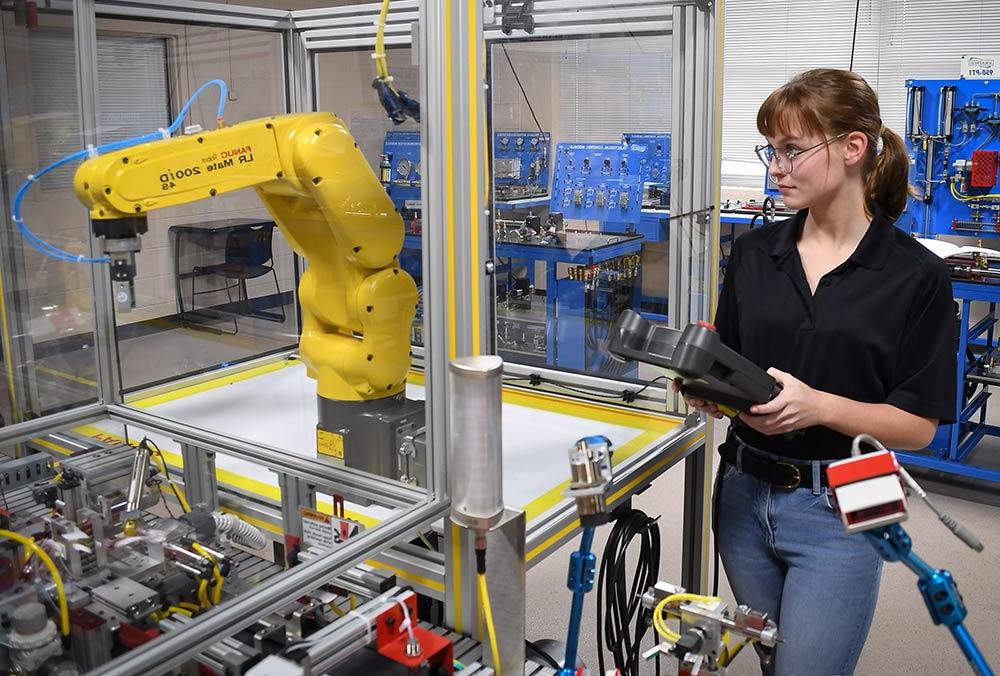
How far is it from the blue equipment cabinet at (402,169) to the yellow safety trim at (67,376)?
0.82 metres

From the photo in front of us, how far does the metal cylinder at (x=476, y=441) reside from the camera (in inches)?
48.6

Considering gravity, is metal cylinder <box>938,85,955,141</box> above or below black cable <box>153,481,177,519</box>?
above

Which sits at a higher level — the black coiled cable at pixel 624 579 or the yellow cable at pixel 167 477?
the yellow cable at pixel 167 477

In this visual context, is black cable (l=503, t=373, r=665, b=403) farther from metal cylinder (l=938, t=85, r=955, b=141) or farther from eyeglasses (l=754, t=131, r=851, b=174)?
metal cylinder (l=938, t=85, r=955, b=141)

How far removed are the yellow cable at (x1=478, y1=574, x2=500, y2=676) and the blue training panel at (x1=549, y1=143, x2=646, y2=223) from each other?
3.38 feet

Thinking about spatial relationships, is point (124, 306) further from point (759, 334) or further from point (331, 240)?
point (759, 334)

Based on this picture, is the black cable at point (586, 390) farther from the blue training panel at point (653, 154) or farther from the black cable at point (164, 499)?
the black cable at point (164, 499)

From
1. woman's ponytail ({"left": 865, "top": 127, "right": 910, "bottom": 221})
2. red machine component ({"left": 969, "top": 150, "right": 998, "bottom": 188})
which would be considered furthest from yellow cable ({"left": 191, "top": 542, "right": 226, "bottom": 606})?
red machine component ({"left": 969, "top": 150, "right": 998, "bottom": 188})

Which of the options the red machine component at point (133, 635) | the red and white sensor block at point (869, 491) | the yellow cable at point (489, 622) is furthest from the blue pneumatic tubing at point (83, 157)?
the red and white sensor block at point (869, 491)

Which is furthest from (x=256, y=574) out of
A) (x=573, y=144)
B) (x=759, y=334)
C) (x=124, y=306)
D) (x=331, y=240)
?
(x=573, y=144)

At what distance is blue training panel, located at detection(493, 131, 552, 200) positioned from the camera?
1.56 m

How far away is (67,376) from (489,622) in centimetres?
107

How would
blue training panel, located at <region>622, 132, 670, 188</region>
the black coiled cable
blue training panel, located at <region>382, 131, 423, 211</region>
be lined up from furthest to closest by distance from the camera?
blue training panel, located at <region>622, 132, 670, 188</region>
the black coiled cable
blue training panel, located at <region>382, 131, 423, 211</region>

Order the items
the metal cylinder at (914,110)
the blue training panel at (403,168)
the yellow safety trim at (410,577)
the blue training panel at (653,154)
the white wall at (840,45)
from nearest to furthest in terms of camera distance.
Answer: the blue training panel at (403,168) < the yellow safety trim at (410,577) < the blue training panel at (653,154) < the metal cylinder at (914,110) < the white wall at (840,45)
